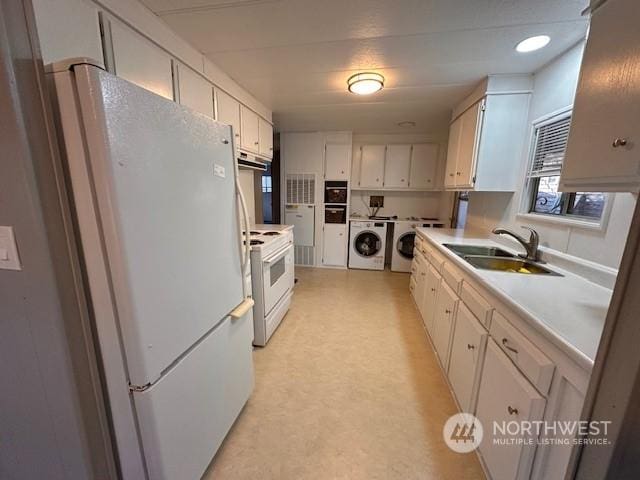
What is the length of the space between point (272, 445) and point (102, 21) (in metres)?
2.33

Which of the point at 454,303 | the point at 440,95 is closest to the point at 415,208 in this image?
the point at 440,95

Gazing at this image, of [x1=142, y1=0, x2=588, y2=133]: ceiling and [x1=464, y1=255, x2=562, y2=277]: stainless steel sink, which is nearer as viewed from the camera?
[x1=142, y1=0, x2=588, y2=133]: ceiling

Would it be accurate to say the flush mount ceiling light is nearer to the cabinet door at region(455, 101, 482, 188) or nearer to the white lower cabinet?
the cabinet door at region(455, 101, 482, 188)

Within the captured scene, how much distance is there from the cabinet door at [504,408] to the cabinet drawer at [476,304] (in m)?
0.12

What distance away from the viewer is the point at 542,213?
208cm

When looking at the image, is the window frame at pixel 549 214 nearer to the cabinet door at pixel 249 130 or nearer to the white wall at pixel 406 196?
the white wall at pixel 406 196

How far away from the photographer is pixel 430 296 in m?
2.43

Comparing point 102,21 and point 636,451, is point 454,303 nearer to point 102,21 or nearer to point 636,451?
point 636,451

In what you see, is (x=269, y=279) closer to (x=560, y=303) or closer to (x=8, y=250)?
(x=8, y=250)

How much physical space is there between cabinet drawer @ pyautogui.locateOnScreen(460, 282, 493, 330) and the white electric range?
59.9 inches

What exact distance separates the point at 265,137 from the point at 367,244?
96.0 inches

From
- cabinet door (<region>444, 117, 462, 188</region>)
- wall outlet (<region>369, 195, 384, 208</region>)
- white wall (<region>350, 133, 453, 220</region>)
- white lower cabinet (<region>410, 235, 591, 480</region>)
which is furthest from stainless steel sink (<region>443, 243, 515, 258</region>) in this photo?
wall outlet (<region>369, 195, 384, 208</region>)

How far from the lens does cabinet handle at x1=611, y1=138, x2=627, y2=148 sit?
0.83m

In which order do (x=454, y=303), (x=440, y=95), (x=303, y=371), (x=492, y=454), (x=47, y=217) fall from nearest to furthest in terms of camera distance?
(x=47, y=217)
(x=492, y=454)
(x=454, y=303)
(x=303, y=371)
(x=440, y=95)
